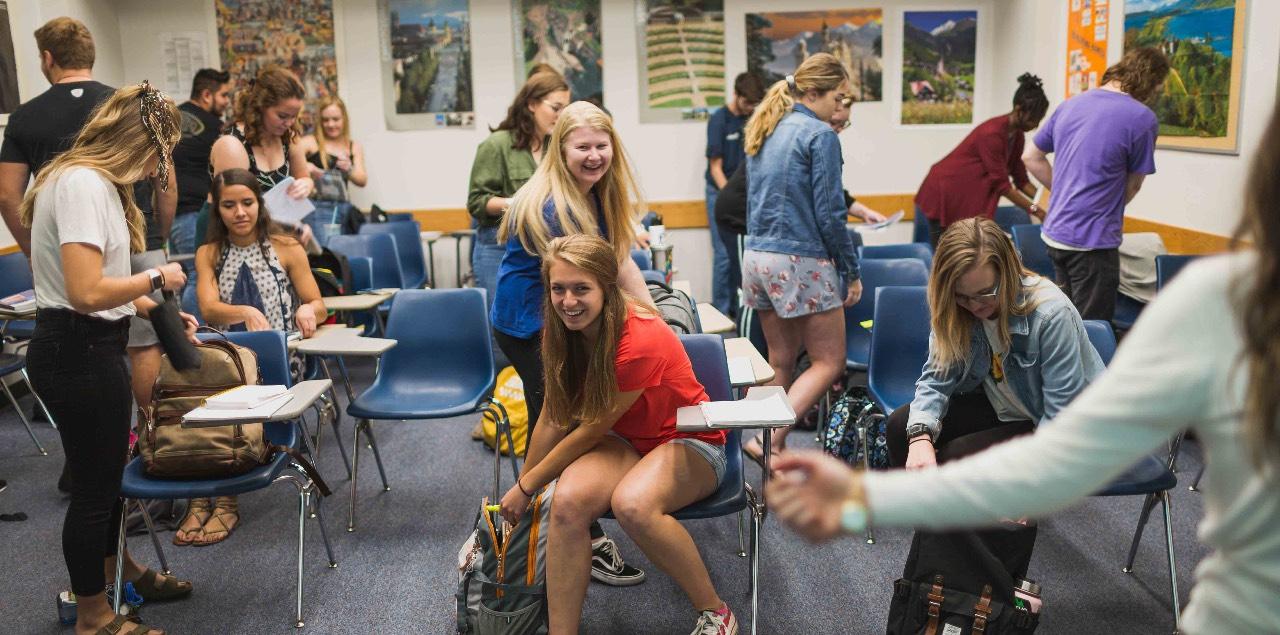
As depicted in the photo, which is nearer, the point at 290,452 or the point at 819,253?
the point at 290,452

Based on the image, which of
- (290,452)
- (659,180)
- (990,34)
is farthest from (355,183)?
(990,34)

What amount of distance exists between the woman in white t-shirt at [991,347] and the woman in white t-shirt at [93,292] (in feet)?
6.36

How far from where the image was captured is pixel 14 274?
4.71 meters

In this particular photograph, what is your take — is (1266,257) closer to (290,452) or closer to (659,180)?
(290,452)

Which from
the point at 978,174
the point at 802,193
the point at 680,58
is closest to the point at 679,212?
the point at 680,58

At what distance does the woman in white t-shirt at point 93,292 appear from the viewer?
90.7 inches

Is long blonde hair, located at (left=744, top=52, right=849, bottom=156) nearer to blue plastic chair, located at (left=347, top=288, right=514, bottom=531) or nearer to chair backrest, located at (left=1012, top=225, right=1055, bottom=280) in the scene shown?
blue plastic chair, located at (left=347, top=288, right=514, bottom=531)

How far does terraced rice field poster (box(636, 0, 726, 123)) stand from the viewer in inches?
273

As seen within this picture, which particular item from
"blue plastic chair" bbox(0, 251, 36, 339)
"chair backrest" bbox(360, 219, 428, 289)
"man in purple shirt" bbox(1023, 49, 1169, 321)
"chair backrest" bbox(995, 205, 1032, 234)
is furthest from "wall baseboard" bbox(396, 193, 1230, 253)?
"man in purple shirt" bbox(1023, 49, 1169, 321)

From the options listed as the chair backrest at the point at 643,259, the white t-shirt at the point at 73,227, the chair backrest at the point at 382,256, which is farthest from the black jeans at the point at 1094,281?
the chair backrest at the point at 382,256

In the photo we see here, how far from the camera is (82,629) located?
2605 millimetres

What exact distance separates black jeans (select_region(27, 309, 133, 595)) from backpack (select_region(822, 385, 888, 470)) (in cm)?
229

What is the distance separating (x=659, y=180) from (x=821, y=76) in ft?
12.4

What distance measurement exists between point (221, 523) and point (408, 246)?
2.95 m
